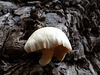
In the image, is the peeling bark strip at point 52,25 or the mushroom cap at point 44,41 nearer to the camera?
the mushroom cap at point 44,41

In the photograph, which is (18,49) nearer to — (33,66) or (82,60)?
(33,66)

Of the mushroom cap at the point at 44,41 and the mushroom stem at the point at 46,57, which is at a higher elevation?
the mushroom cap at the point at 44,41

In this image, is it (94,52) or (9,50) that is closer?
(9,50)

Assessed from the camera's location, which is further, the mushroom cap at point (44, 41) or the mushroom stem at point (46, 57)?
the mushroom stem at point (46, 57)

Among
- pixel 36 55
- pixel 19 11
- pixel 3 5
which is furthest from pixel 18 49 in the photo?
pixel 3 5

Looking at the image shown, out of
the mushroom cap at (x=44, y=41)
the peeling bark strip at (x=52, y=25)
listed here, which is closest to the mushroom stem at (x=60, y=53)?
the peeling bark strip at (x=52, y=25)

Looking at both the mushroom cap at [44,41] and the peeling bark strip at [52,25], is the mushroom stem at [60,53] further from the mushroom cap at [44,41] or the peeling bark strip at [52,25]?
the mushroom cap at [44,41]

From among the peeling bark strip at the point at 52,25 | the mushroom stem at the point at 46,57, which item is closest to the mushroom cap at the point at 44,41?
the mushroom stem at the point at 46,57

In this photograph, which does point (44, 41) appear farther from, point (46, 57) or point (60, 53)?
point (60, 53)

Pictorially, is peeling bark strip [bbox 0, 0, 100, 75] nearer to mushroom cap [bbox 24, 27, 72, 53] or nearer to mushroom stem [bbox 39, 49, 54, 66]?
mushroom stem [bbox 39, 49, 54, 66]
